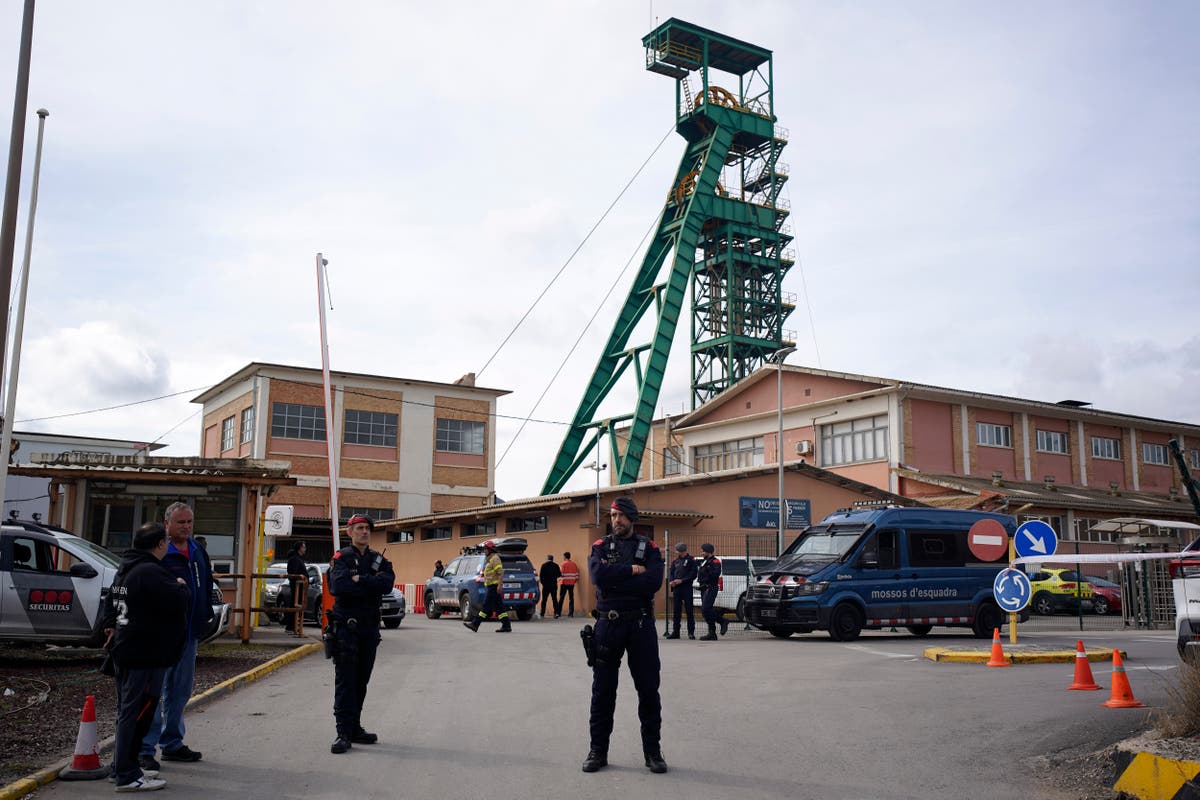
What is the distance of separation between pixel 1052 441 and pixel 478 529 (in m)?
25.0

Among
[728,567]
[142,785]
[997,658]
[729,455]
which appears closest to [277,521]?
[728,567]

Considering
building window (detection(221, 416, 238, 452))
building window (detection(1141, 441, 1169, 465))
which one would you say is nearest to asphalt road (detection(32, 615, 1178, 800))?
building window (detection(221, 416, 238, 452))

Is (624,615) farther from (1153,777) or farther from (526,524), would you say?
(526,524)

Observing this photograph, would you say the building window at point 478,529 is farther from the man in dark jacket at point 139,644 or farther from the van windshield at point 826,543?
the man in dark jacket at point 139,644

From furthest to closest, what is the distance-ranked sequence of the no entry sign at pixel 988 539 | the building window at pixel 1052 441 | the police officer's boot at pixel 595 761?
1. the building window at pixel 1052 441
2. the no entry sign at pixel 988 539
3. the police officer's boot at pixel 595 761

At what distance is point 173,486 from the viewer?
18.4 meters

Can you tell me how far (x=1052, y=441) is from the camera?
1754 inches

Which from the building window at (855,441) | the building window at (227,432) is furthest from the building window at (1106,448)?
the building window at (227,432)

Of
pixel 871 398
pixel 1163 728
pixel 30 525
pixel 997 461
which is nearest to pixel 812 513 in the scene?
pixel 871 398

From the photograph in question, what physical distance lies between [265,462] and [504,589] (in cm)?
902

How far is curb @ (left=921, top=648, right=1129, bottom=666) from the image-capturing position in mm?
14773

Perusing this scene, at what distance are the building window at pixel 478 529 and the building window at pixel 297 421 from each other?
12.6 meters

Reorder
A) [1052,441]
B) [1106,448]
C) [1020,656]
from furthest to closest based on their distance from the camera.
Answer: [1106,448], [1052,441], [1020,656]

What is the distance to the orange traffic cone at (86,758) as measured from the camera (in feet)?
24.0
